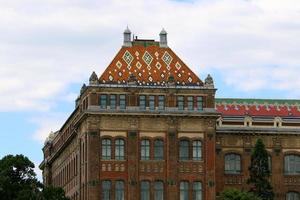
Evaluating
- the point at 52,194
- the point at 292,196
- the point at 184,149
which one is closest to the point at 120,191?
the point at 52,194

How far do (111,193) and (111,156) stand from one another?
13.6ft

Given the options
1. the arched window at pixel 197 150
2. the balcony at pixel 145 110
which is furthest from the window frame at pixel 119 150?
the arched window at pixel 197 150

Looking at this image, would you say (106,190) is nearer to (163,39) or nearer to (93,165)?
(93,165)

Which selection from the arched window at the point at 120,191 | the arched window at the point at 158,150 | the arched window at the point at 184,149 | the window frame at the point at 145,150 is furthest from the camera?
the arched window at the point at 184,149

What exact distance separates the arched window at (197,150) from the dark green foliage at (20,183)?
16.0 m

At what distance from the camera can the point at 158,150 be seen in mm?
140625

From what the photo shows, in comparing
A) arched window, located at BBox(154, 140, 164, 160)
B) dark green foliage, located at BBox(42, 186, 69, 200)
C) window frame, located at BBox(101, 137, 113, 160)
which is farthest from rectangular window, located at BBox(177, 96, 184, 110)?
dark green foliage, located at BBox(42, 186, 69, 200)

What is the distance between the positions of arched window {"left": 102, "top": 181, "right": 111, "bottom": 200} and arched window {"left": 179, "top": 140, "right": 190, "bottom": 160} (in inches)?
348

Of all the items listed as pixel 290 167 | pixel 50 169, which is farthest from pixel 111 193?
pixel 50 169

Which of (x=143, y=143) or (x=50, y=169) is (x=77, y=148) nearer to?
(x=143, y=143)

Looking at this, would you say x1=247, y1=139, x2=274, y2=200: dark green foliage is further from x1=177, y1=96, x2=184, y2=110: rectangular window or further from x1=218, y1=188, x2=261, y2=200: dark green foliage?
x1=177, y1=96, x2=184, y2=110: rectangular window

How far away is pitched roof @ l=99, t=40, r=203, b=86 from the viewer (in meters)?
142

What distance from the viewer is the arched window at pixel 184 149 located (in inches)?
5556

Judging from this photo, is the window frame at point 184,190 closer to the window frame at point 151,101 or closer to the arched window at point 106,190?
the arched window at point 106,190
